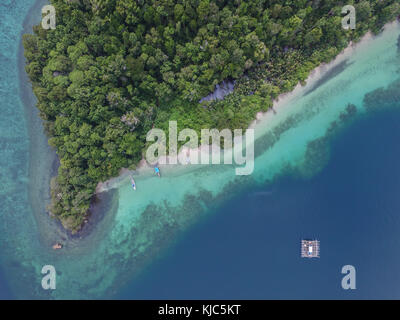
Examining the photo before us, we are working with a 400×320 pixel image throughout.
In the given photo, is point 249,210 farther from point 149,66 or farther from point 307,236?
point 149,66

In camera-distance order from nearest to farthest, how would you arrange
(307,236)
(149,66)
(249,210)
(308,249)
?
(149,66) → (308,249) → (307,236) → (249,210)

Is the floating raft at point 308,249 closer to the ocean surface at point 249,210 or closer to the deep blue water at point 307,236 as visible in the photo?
the deep blue water at point 307,236

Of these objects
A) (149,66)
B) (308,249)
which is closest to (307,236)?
(308,249)

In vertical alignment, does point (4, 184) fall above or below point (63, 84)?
below

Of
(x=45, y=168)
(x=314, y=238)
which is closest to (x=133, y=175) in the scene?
(x=45, y=168)

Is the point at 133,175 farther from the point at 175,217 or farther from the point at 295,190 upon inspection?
the point at 295,190

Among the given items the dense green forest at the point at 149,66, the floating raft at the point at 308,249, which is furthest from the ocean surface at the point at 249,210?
the dense green forest at the point at 149,66

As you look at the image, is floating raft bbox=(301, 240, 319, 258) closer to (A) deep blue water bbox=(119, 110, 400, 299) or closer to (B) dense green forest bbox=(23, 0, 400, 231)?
(A) deep blue water bbox=(119, 110, 400, 299)
